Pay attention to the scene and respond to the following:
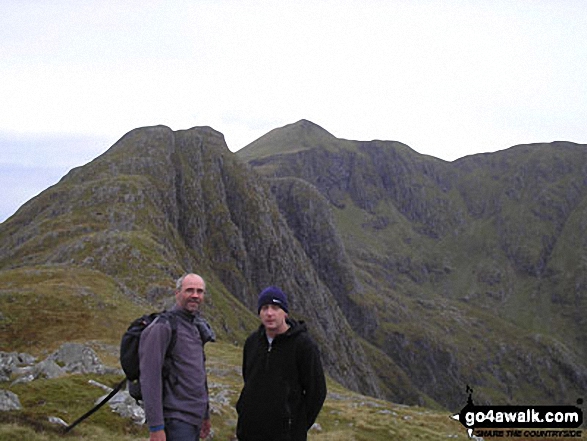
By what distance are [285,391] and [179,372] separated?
6.34 feet

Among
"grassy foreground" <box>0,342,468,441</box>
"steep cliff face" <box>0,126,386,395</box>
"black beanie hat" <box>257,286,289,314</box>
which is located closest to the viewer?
"black beanie hat" <box>257,286,289,314</box>

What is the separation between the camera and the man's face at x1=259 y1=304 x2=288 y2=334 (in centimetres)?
853

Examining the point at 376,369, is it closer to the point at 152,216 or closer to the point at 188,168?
the point at 188,168

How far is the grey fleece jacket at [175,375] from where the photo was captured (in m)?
8.14

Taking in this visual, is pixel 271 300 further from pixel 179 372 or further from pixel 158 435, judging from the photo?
pixel 158 435

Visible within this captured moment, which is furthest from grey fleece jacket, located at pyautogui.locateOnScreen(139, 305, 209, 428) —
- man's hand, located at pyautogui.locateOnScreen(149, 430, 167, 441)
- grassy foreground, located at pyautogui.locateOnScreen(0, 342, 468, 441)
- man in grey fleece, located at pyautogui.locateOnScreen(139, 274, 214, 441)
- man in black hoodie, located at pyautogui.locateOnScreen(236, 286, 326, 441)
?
grassy foreground, located at pyautogui.locateOnScreen(0, 342, 468, 441)

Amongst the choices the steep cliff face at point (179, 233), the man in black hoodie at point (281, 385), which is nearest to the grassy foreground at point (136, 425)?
the man in black hoodie at point (281, 385)

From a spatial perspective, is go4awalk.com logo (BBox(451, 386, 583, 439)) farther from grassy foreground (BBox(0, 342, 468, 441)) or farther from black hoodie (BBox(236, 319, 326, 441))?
black hoodie (BBox(236, 319, 326, 441))

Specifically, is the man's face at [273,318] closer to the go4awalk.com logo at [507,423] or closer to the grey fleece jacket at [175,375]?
the grey fleece jacket at [175,375]

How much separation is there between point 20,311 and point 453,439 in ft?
139

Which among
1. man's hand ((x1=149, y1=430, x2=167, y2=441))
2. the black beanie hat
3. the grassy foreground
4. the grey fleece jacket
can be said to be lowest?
the grassy foreground

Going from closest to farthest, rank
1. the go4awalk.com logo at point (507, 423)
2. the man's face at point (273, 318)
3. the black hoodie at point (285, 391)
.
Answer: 1. the black hoodie at point (285, 391)
2. the man's face at point (273, 318)
3. the go4awalk.com logo at point (507, 423)

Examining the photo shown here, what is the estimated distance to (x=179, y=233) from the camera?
137250 mm

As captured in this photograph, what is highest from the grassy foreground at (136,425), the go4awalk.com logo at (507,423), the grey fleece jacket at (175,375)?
the grey fleece jacket at (175,375)
